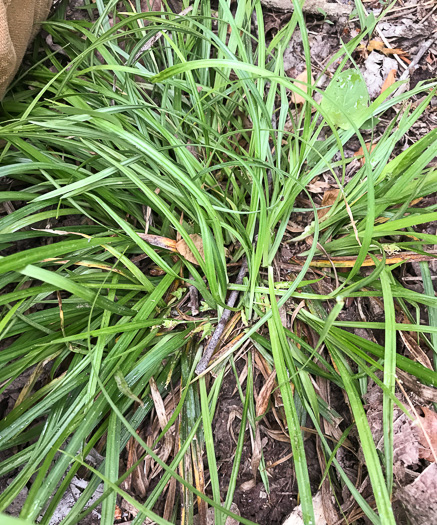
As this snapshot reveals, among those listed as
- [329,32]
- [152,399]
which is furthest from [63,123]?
[329,32]

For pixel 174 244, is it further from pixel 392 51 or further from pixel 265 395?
pixel 392 51

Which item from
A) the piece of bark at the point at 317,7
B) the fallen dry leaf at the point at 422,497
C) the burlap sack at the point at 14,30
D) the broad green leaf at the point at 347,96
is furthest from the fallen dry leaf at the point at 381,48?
the fallen dry leaf at the point at 422,497

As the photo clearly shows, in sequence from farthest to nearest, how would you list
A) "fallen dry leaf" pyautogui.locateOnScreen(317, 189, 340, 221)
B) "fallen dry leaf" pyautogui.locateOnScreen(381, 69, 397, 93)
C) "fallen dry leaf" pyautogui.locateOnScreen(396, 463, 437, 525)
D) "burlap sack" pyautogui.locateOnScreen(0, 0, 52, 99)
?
"fallen dry leaf" pyautogui.locateOnScreen(381, 69, 397, 93), "fallen dry leaf" pyautogui.locateOnScreen(317, 189, 340, 221), "burlap sack" pyautogui.locateOnScreen(0, 0, 52, 99), "fallen dry leaf" pyautogui.locateOnScreen(396, 463, 437, 525)

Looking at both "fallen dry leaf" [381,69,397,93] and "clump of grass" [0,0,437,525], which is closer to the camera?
"clump of grass" [0,0,437,525]

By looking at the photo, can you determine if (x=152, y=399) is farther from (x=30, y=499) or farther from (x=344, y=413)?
(x=344, y=413)

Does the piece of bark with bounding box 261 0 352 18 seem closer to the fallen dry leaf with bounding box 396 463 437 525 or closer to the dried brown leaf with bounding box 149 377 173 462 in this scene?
the dried brown leaf with bounding box 149 377 173 462

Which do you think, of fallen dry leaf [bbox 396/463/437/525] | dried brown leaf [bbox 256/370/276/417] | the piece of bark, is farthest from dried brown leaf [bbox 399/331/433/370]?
the piece of bark

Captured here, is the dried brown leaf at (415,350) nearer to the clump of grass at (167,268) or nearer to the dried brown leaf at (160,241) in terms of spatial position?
the clump of grass at (167,268)

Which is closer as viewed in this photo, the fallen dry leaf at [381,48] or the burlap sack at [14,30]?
the burlap sack at [14,30]
